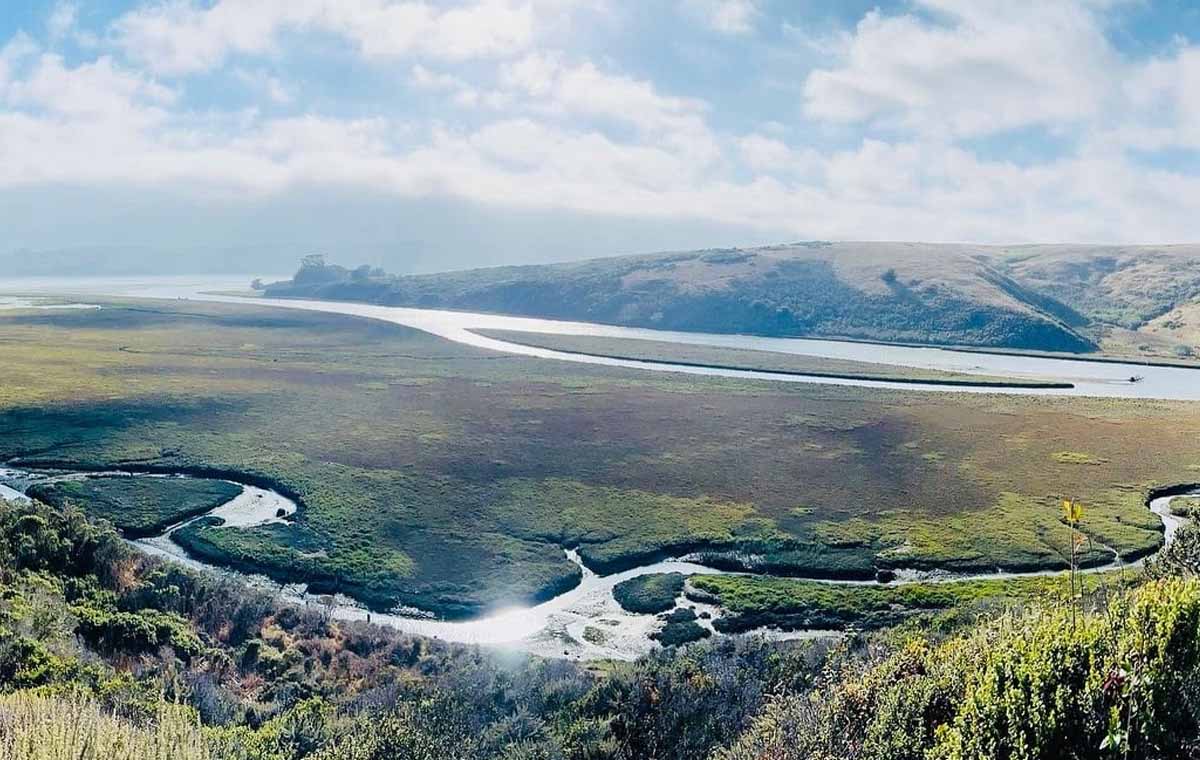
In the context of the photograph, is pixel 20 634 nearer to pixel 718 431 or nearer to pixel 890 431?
pixel 718 431

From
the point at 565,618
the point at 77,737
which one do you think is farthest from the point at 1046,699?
the point at 565,618

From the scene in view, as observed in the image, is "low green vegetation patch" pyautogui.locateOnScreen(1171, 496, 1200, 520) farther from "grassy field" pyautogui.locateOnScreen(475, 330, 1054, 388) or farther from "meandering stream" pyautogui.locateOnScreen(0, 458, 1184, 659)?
"grassy field" pyautogui.locateOnScreen(475, 330, 1054, 388)

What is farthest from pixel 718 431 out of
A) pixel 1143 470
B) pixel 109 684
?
pixel 109 684

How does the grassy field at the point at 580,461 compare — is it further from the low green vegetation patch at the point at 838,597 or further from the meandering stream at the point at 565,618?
the low green vegetation patch at the point at 838,597

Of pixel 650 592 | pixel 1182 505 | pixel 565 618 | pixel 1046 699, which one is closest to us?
pixel 1046 699

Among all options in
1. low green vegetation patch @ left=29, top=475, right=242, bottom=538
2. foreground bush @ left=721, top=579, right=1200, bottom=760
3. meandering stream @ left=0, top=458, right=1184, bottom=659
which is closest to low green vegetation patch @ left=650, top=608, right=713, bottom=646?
meandering stream @ left=0, top=458, right=1184, bottom=659

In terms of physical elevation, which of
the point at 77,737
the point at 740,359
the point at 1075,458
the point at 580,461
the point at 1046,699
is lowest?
the point at 580,461

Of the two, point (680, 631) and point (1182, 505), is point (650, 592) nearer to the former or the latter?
point (680, 631)
